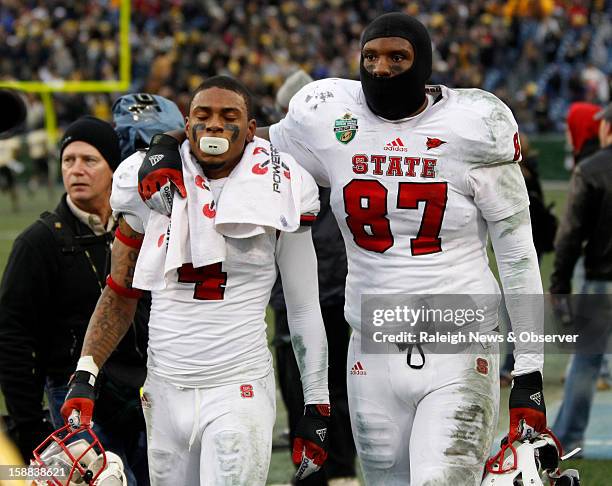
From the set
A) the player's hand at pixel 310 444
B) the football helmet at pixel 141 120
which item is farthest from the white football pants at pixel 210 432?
the football helmet at pixel 141 120

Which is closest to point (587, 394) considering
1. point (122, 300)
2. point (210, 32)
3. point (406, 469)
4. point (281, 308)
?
point (281, 308)

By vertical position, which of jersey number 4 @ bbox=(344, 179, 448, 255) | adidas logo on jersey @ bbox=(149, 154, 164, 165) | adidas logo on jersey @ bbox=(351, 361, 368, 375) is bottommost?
adidas logo on jersey @ bbox=(351, 361, 368, 375)

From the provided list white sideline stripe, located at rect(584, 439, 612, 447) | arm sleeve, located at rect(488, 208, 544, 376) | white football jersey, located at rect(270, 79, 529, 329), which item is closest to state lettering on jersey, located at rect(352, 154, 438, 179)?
white football jersey, located at rect(270, 79, 529, 329)

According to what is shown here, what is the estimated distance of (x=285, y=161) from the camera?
3869 millimetres

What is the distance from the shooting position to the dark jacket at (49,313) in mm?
4426

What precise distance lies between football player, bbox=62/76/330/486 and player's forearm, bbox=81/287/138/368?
1 cm

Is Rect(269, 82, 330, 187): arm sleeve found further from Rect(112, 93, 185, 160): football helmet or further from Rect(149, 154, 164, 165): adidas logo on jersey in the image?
Rect(112, 93, 185, 160): football helmet

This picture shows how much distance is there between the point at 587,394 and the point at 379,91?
9.71ft

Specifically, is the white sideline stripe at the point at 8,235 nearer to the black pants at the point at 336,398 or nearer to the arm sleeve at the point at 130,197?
the black pants at the point at 336,398

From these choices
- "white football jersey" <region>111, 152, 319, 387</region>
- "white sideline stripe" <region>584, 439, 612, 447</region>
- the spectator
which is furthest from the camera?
the spectator

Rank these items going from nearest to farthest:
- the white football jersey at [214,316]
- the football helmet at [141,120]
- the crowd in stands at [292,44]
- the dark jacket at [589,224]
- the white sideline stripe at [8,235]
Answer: the white football jersey at [214,316] → the football helmet at [141,120] → the dark jacket at [589,224] → the white sideline stripe at [8,235] → the crowd in stands at [292,44]

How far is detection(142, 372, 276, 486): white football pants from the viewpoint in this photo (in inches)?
140

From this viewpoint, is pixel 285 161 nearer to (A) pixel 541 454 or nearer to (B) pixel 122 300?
(B) pixel 122 300

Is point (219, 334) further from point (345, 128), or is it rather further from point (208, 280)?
point (345, 128)
